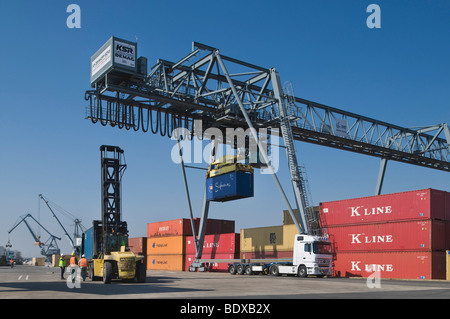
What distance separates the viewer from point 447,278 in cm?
2727

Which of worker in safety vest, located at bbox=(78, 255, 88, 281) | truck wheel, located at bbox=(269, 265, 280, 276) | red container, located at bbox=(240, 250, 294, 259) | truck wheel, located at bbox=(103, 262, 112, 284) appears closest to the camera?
truck wheel, located at bbox=(103, 262, 112, 284)

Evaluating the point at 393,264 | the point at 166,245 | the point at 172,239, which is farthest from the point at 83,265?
the point at 166,245

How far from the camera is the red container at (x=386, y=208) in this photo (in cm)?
2747

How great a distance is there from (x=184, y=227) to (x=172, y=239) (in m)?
2.68

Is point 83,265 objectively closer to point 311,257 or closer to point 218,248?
point 311,257

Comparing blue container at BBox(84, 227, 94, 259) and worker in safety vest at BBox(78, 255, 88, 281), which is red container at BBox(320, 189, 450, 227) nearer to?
blue container at BBox(84, 227, 94, 259)

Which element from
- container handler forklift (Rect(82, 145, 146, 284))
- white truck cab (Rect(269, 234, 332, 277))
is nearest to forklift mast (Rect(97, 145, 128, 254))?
container handler forklift (Rect(82, 145, 146, 284))

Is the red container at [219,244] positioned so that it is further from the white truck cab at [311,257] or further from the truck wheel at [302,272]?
the truck wheel at [302,272]

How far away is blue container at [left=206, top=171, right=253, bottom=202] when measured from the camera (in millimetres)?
32375

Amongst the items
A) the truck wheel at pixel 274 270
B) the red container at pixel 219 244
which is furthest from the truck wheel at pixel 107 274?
the red container at pixel 219 244

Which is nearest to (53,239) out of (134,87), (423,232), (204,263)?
(204,263)

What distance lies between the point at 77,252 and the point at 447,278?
71.5 ft

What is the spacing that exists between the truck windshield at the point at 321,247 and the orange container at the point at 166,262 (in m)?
20.4

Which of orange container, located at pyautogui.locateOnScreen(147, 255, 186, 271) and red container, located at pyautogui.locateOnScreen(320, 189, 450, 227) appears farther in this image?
orange container, located at pyautogui.locateOnScreen(147, 255, 186, 271)
